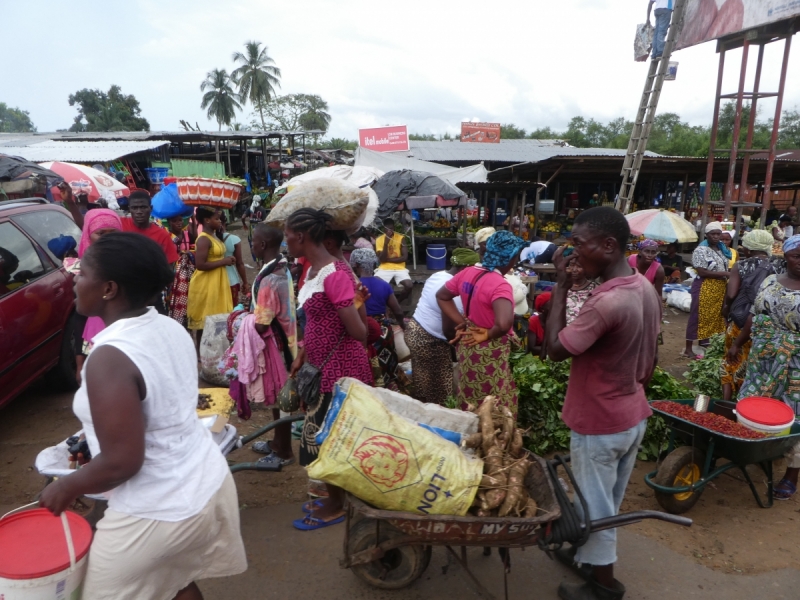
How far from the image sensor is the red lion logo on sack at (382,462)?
8.13ft

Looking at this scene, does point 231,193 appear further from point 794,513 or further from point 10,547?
point 794,513

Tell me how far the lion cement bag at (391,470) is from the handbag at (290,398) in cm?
115

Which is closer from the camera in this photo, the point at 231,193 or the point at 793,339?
the point at 793,339

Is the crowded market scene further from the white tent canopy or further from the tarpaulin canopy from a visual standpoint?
the white tent canopy

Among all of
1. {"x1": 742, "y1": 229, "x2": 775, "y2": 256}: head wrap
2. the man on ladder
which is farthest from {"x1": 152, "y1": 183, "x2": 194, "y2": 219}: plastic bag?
the man on ladder

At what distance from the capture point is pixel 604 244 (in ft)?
8.34

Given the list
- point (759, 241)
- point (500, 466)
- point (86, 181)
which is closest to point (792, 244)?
point (759, 241)

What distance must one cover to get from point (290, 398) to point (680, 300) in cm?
934

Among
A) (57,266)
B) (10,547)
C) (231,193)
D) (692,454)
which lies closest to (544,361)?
(692,454)

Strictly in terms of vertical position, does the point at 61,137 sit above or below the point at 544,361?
above

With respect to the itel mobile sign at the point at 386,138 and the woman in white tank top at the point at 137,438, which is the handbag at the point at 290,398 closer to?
the woman in white tank top at the point at 137,438

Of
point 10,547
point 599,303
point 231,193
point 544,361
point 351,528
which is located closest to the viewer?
point 10,547

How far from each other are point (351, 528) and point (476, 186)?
12.1m

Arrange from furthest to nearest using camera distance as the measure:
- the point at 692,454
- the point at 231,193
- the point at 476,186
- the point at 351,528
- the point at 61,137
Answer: the point at 61,137 → the point at 476,186 → the point at 231,193 → the point at 692,454 → the point at 351,528
